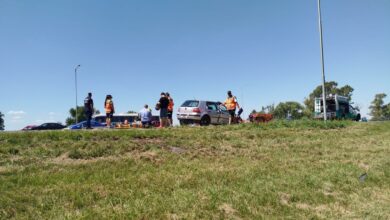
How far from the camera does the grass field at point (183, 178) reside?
527 centimetres

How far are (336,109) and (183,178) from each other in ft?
98.4

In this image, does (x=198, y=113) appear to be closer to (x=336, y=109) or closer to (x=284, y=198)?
(x=284, y=198)

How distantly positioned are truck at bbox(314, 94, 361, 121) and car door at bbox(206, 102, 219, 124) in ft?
48.2

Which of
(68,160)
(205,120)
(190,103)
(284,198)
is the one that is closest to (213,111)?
(205,120)

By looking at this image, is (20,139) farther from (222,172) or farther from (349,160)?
(349,160)

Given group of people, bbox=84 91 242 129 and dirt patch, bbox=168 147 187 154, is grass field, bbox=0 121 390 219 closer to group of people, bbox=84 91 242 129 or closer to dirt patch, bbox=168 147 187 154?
dirt patch, bbox=168 147 187 154

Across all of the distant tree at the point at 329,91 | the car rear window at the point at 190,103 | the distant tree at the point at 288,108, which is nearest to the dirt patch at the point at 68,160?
the car rear window at the point at 190,103

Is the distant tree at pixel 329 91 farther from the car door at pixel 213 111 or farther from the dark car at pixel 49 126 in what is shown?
the car door at pixel 213 111

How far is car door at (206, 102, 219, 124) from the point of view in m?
22.2

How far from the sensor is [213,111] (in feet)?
74.1

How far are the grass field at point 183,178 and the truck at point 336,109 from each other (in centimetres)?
2305

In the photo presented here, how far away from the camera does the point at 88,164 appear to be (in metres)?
7.71

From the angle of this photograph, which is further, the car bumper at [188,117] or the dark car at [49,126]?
the dark car at [49,126]

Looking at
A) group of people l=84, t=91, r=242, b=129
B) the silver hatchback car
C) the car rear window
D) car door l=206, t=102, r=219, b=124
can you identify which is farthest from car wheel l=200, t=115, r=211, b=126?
group of people l=84, t=91, r=242, b=129
